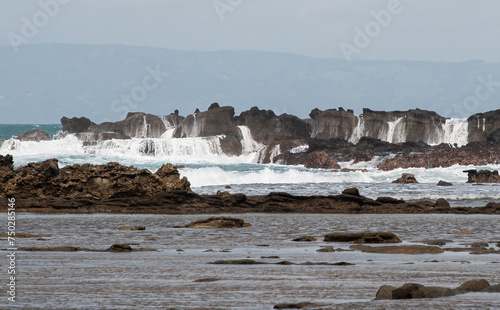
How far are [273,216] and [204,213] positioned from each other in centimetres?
288

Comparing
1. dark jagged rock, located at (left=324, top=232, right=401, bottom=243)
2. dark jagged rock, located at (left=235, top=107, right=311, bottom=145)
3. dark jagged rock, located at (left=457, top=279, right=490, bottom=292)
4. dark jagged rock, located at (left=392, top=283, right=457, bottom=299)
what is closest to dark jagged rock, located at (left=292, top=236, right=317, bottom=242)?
dark jagged rock, located at (left=324, top=232, right=401, bottom=243)

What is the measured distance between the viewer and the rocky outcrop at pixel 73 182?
28000mm

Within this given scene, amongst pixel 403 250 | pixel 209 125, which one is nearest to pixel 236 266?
pixel 403 250

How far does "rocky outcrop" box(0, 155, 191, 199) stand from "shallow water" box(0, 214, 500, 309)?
8236 millimetres

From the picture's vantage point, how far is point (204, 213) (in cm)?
2678

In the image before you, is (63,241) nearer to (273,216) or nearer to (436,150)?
(273,216)

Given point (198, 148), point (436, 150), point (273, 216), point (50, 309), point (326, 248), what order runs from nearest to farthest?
point (50, 309) → point (326, 248) → point (273, 216) → point (436, 150) → point (198, 148)

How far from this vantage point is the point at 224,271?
10.6 meters

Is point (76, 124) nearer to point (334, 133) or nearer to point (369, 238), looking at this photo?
point (334, 133)

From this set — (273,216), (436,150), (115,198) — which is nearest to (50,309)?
(273,216)

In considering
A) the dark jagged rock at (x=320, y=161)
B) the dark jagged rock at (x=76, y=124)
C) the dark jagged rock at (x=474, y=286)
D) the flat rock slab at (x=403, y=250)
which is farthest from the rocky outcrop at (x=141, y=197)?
the dark jagged rock at (x=76, y=124)

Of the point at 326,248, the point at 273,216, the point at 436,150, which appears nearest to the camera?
the point at 326,248

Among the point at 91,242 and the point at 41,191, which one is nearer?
the point at 91,242

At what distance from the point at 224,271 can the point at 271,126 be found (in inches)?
3869
